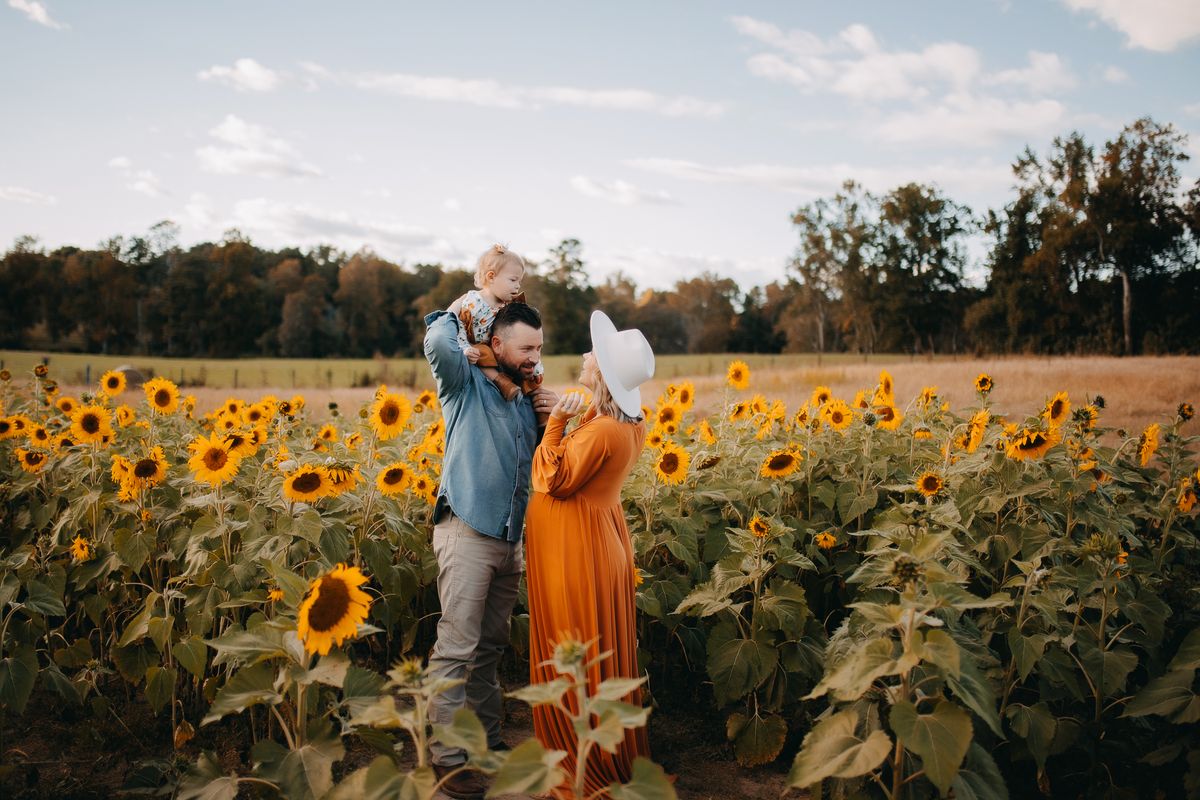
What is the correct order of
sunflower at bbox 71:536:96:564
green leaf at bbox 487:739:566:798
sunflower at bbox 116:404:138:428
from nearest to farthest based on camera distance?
1. green leaf at bbox 487:739:566:798
2. sunflower at bbox 71:536:96:564
3. sunflower at bbox 116:404:138:428

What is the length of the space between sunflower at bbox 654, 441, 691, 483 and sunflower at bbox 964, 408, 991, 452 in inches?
59.9

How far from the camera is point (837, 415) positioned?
5.09m

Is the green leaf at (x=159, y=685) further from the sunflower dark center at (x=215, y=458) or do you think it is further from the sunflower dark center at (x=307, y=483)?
the sunflower dark center at (x=307, y=483)

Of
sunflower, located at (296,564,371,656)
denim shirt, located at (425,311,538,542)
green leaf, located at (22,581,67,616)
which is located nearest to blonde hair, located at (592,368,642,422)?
denim shirt, located at (425,311,538,542)

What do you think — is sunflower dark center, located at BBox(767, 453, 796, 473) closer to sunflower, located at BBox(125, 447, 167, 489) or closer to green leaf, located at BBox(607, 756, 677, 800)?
green leaf, located at BBox(607, 756, 677, 800)

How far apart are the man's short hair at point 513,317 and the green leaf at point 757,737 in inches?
85.4

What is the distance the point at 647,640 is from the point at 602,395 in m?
1.81

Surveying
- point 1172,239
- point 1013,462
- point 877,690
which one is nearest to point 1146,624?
point 1013,462

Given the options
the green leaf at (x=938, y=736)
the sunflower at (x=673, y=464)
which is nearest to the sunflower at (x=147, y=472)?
the sunflower at (x=673, y=464)

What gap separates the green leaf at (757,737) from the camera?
12.4 feet

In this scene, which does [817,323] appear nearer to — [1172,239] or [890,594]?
[1172,239]

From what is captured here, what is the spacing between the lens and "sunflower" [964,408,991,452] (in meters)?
4.29

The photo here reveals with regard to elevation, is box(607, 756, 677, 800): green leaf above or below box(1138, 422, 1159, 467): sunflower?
below

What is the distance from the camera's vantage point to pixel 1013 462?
12.9ft
